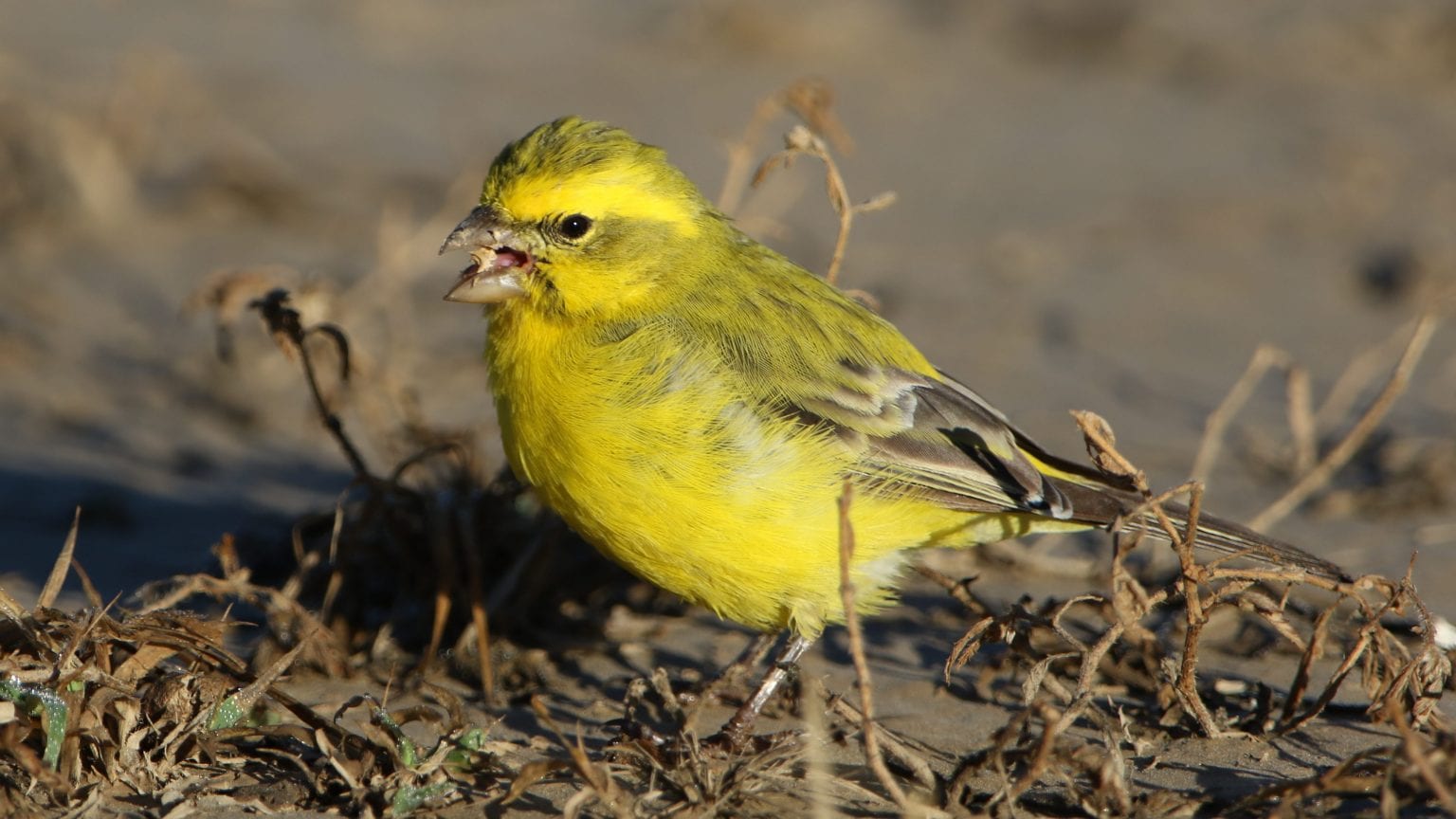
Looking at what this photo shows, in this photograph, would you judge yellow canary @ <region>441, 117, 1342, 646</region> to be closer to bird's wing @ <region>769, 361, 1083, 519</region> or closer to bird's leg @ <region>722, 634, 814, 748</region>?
bird's wing @ <region>769, 361, 1083, 519</region>

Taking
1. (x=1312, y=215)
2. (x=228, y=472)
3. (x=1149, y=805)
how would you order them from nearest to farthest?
(x=1149, y=805)
(x=228, y=472)
(x=1312, y=215)

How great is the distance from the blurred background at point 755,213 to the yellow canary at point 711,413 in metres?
0.98

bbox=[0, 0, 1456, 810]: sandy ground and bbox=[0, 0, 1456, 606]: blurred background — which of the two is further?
bbox=[0, 0, 1456, 606]: blurred background

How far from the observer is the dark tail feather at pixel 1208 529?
4445mm

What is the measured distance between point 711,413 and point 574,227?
79cm

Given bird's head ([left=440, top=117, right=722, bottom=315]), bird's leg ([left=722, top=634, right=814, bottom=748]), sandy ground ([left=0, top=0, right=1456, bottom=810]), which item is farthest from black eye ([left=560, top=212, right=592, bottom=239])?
bird's leg ([left=722, top=634, right=814, bottom=748])

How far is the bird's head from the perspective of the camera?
15.6ft

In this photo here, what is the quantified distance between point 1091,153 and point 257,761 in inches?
315

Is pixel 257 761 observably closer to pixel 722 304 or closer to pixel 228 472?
pixel 722 304

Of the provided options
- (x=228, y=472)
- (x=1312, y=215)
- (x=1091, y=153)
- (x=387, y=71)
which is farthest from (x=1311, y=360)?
(x=387, y=71)

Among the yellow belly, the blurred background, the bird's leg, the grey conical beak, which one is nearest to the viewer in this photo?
the yellow belly

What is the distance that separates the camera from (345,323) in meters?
7.00

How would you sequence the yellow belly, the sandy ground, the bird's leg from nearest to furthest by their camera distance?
the yellow belly → the bird's leg → the sandy ground

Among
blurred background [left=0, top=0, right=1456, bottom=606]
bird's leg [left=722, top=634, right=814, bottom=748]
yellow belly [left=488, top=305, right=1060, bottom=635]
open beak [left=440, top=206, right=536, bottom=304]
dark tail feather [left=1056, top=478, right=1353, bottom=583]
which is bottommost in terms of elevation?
bird's leg [left=722, top=634, right=814, bottom=748]
